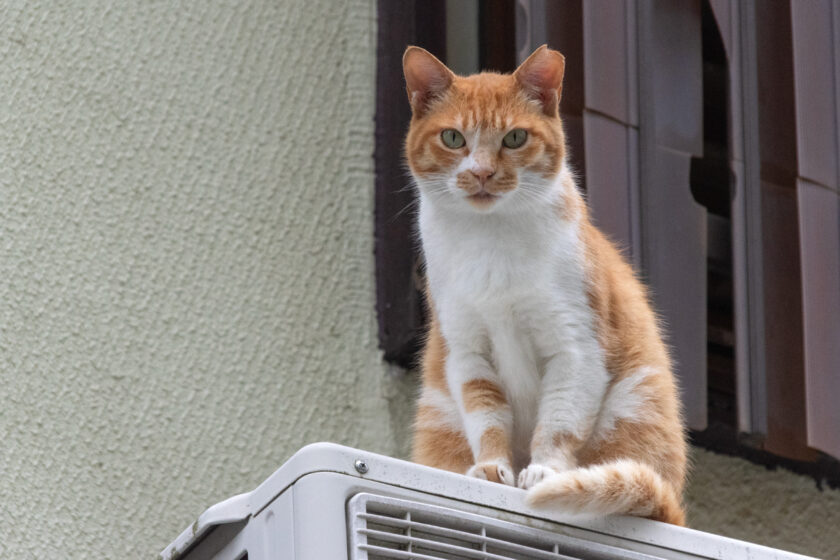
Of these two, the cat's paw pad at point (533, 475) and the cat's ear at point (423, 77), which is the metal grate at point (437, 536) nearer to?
the cat's paw pad at point (533, 475)

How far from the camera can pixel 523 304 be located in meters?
1.61

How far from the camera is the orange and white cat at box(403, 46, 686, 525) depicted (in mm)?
1604

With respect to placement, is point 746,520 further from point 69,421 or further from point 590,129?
point 69,421

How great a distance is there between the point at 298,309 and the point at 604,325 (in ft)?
3.29

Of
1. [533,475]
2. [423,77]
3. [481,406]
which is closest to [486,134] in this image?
[423,77]

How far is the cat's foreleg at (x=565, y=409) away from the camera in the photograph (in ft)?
5.15

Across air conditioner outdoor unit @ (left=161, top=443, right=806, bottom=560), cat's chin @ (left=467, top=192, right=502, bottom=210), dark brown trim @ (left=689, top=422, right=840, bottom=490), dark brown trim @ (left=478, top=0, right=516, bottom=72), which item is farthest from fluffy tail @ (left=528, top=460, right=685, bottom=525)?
dark brown trim @ (left=478, top=0, right=516, bottom=72)

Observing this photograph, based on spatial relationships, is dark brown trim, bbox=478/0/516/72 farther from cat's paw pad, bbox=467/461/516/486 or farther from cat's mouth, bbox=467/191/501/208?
cat's paw pad, bbox=467/461/516/486

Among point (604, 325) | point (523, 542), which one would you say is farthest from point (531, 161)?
point (523, 542)

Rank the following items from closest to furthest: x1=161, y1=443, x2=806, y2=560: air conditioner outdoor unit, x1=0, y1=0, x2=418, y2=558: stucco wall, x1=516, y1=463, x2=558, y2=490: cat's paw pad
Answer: x1=161, y1=443, x2=806, y2=560: air conditioner outdoor unit, x1=516, y1=463, x2=558, y2=490: cat's paw pad, x1=0, y1=0, x2=418, y2=558: stucco wall

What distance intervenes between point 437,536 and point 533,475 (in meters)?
0.24

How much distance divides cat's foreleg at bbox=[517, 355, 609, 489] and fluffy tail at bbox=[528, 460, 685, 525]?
0.37ft

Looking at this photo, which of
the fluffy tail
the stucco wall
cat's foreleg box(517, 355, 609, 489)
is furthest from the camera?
the stucco wall

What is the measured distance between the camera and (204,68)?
256 centimetres
